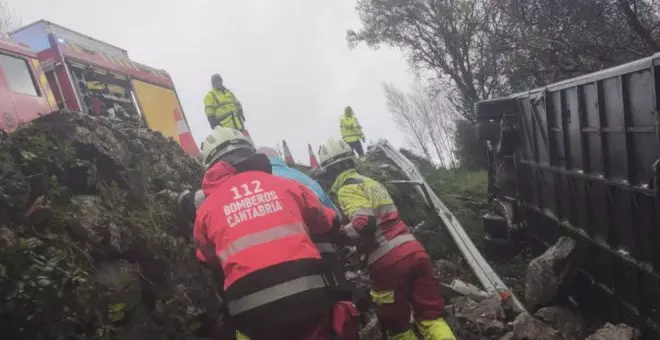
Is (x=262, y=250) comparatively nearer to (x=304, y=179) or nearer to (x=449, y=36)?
(x=304, y=179)

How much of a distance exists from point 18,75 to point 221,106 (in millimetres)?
2744

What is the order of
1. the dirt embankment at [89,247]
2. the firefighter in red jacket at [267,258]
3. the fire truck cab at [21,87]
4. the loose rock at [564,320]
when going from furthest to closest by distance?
the fire truck cab at [21,87] → the loose rock at [564,320] → the dirt embankment at [89,247] → the firefighter in red jacket at [267,258]

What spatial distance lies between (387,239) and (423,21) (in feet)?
38.3

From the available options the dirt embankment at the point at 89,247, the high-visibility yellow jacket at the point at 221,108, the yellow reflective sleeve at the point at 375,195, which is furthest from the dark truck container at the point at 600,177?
the high-visibility yellow jacket at the point at 221,108

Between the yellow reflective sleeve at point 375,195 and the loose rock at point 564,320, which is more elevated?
the yellow reflective sleeve at point 375,195

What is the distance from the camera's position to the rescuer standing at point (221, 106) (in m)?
7.63

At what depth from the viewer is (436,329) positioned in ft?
11.4

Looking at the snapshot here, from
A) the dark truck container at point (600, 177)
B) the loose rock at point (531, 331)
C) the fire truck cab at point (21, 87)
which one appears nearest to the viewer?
the dark truck container at point (600, 177)

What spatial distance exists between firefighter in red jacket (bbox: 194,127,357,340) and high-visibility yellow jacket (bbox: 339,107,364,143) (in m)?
10.5

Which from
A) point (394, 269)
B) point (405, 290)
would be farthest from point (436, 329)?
point (394, 269)

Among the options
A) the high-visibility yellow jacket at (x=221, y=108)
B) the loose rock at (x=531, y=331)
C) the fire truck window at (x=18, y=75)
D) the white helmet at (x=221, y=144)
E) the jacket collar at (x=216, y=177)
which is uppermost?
the fire truck window at (x=18, y=75)

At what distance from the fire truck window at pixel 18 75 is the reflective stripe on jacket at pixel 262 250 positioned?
4921mm

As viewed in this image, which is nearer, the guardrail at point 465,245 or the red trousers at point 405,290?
the red trousers at point 405,290

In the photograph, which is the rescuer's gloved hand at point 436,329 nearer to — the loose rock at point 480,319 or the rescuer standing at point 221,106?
the loose rock at point 480,319
